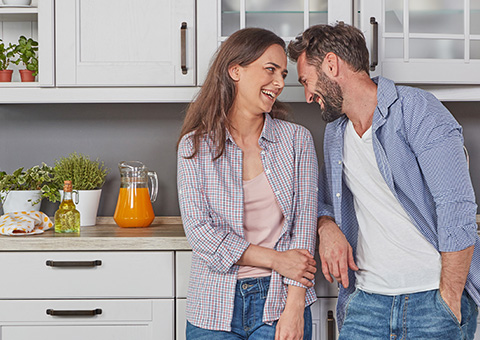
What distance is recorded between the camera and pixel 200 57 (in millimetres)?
2066

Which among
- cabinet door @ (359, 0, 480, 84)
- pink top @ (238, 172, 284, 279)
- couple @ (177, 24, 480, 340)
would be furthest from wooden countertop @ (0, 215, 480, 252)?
cabinet door @ (359, 0, 480, 84)

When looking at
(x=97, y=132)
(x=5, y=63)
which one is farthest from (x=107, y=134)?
(x=5, y=63)

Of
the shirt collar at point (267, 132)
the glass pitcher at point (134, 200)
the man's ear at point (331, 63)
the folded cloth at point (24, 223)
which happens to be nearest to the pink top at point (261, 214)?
the shirt collar at point (267, 132)

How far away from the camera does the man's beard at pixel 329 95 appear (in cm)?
156

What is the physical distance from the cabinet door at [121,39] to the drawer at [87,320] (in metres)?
0.81

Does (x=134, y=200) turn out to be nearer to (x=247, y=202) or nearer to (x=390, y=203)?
(x=247, y=202)

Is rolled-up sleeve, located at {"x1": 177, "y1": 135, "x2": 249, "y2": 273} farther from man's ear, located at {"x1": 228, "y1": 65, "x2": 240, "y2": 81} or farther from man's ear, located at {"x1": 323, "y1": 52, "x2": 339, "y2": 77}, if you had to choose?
man's ear, located at {"x1": 323, "y1": 52, "x2": 339, "y2": 77}

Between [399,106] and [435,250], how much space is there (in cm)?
39

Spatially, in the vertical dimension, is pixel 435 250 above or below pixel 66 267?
above

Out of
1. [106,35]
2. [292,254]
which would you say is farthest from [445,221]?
[106,35]

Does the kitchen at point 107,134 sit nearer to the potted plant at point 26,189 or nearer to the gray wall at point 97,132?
the gray wall at point 97,132

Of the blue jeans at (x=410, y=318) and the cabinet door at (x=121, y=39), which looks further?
the cabinet door at (x=121, y=39)

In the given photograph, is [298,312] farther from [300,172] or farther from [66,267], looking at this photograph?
[66,267]

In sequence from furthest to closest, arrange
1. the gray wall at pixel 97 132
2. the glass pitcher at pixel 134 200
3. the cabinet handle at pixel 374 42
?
1. the gray wall at pixel 97 132
2. the glass pitcher at pixel 134 200
3. the cabinet handle at pixel 374 42
